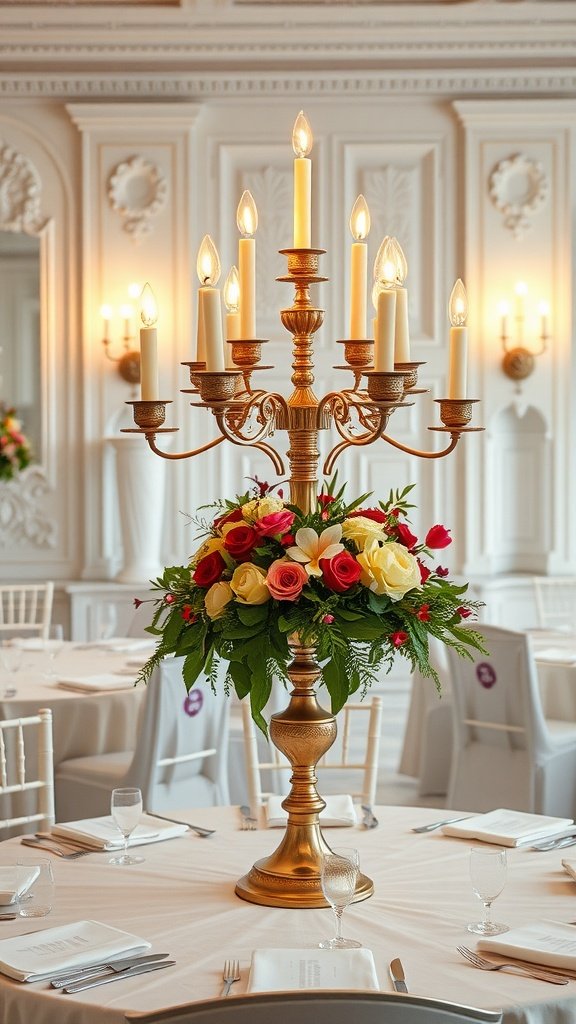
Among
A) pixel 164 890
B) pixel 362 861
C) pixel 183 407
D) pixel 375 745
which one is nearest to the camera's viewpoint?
pixel 164 890

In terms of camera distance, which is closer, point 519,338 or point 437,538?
point 437,538

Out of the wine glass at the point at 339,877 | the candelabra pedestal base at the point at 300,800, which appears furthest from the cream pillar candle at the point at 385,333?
the wine glass at the point at 339,877

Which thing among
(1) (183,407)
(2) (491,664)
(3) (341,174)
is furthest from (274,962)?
(3) (341,174)

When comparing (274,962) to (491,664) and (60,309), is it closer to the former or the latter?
(491,664)

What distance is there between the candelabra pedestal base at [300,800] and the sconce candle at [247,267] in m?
0.60

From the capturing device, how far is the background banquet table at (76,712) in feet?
14.3

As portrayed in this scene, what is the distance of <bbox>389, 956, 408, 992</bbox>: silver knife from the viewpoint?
69.0 inches

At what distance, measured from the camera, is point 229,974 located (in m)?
1.82

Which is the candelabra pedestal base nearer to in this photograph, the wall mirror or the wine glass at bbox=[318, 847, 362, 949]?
the wine glass at bbox=[318, 847, 362, 949]

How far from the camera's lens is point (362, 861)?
243 centimetres

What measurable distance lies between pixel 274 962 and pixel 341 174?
6.52m

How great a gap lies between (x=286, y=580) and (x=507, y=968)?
66cm

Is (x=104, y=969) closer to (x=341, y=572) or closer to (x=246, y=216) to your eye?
(x=341, y=572)

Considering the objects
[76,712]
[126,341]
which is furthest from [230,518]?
[126,341]
